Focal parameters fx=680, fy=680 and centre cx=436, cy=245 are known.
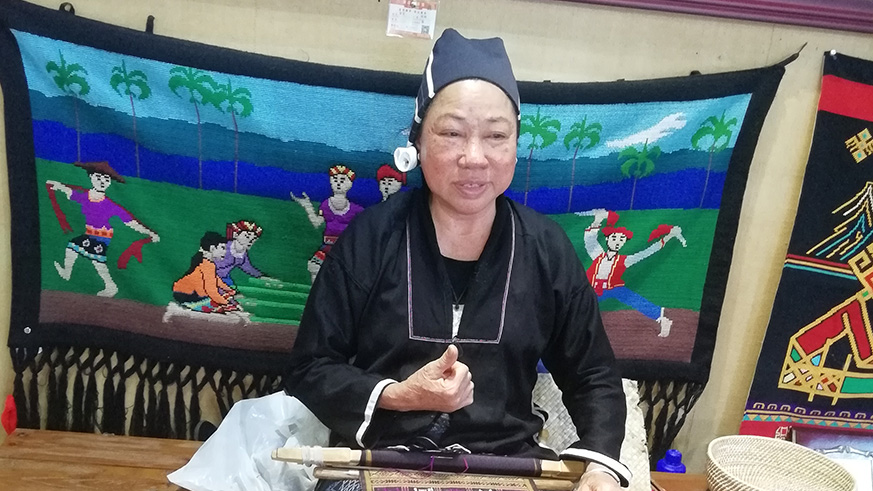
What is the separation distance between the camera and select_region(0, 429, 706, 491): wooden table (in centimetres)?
149

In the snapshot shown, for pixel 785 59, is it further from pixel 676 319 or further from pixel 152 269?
pixel 152 269

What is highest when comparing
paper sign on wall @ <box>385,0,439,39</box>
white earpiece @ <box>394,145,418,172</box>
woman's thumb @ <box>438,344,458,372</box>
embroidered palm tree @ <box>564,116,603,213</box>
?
paper sign on wall @ <box>385,0,439,39</box>

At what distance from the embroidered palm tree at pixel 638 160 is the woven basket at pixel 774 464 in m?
0.70

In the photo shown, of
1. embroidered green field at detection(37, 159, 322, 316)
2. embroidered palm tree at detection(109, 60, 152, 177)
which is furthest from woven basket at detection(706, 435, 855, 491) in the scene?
embroidered palm tree at detection(109, 60, 152, 177)

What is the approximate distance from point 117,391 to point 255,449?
1.77 ft

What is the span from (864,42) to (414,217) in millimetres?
1226

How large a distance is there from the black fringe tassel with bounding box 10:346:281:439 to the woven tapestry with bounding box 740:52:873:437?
52.7 inches

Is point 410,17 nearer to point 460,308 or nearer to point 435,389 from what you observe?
point 460,308

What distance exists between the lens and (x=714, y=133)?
1641 millimetres

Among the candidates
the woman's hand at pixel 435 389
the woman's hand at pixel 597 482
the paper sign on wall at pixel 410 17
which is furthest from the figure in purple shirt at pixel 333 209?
the woman's hand at pixel 597 482

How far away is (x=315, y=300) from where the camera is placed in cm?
133

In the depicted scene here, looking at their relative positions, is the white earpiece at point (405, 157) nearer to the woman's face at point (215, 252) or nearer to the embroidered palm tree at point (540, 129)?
the embroidered palm tree at point (540, 129)

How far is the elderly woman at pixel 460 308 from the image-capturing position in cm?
126

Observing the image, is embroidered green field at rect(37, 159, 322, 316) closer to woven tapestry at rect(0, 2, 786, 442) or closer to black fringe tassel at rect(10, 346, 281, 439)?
woven tapestry at rect(0, 2, 786, 442)
